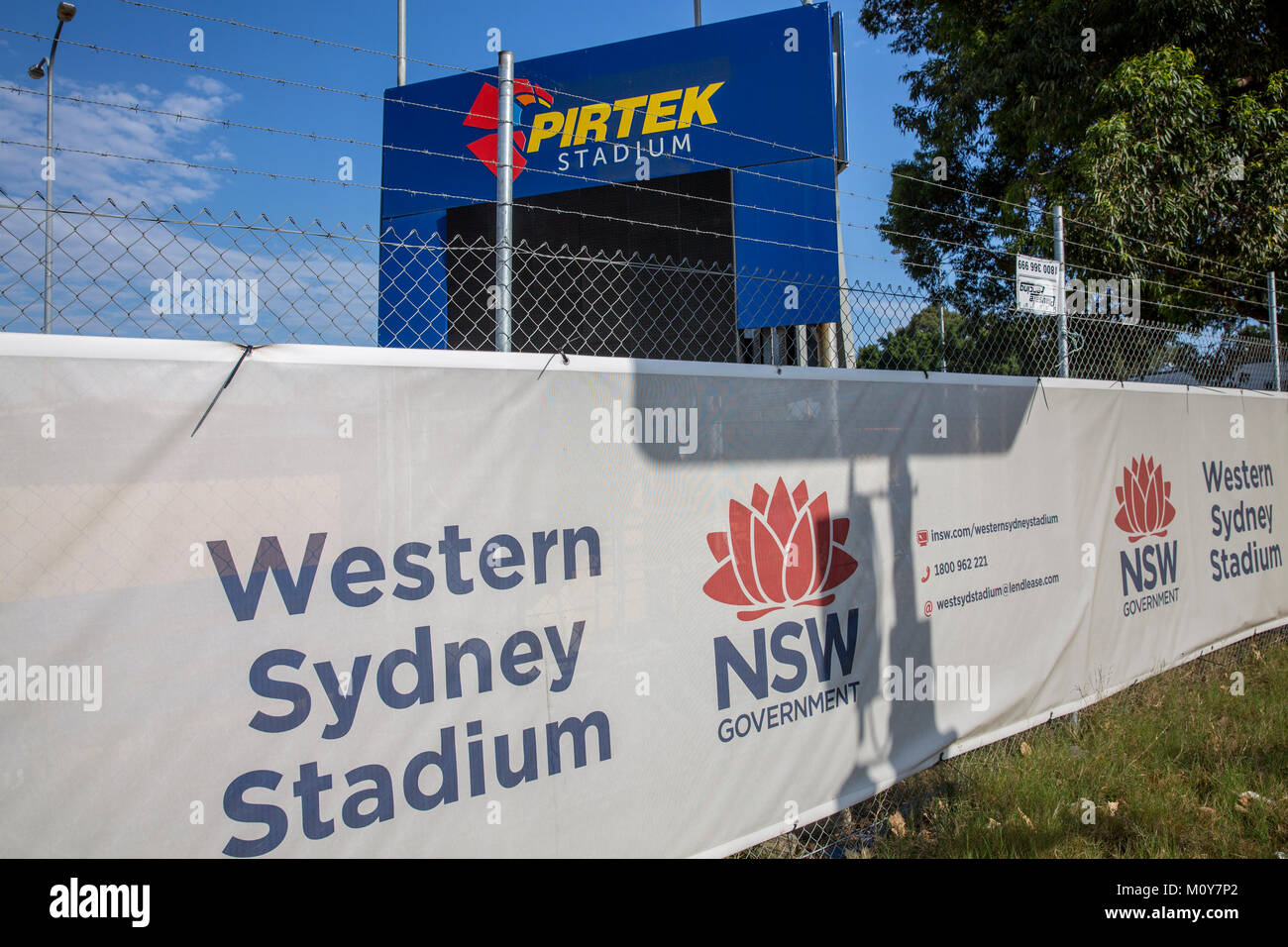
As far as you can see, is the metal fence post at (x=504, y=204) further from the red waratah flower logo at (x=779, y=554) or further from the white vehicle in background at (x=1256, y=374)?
the white vehicle in background at (x=1256, y=374)

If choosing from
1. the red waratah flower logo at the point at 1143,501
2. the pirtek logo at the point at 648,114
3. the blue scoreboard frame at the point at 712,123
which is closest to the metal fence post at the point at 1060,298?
the red waratah flower logo at the point at 1143,501

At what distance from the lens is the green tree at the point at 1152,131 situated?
877cm

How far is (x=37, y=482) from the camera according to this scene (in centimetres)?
183

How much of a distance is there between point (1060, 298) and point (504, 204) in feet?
10.9

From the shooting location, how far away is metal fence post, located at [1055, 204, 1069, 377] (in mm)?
4445

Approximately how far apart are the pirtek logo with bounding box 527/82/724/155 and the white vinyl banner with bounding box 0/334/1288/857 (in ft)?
30.0

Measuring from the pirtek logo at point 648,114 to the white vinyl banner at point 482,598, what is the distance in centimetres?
913

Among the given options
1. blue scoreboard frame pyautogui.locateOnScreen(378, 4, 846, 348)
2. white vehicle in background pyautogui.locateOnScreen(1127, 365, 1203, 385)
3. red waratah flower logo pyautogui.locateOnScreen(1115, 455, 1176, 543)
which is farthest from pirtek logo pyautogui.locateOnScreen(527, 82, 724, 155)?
red waratah flower logo pyautogui.locateOnScreen(1115, 455, 1176, 543)

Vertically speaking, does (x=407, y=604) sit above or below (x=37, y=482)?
below

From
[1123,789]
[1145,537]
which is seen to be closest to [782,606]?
[1123,789]

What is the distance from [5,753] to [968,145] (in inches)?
724
